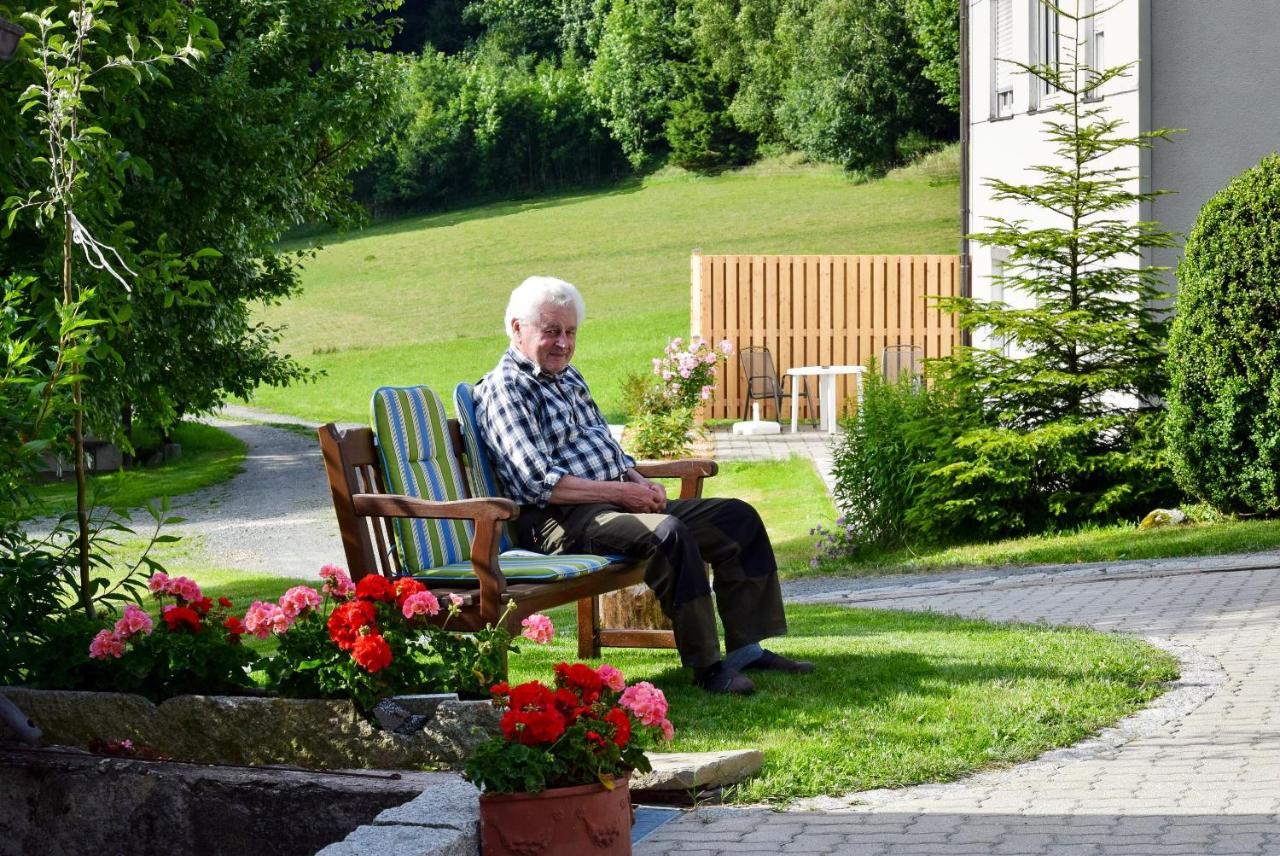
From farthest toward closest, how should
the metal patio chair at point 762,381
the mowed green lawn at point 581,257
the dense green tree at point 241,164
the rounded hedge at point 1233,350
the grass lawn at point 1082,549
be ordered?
the mowed green lawn at point 581,257, the metal patio chair at point 762,381, the dense green tree at point 241,164, the rounded hedge at point 1233,350, the grass lawn at point 1082,549

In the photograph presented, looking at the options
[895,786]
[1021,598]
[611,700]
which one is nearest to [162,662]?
[611,700]

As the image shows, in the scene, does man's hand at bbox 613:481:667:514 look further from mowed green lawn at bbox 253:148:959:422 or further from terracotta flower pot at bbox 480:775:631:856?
mowed green lawn at bbox 253:148:959:422

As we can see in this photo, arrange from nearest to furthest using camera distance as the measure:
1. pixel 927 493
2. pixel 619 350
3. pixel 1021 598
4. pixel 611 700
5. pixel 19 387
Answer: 1. pixel 611 700
2. pixel 19 387
3. pixel 1021 598
4. pixel 927 493
5. pixel 619 350

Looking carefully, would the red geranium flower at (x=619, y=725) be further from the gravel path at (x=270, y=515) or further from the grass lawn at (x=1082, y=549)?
the gravel path at (x=270, y=515)

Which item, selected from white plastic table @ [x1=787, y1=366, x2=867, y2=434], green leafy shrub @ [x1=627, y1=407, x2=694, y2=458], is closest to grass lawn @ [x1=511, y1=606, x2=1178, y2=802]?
green leafy shrub @ [x1=627, y1=407, x2=694, y2=458]

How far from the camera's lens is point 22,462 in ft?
14.4

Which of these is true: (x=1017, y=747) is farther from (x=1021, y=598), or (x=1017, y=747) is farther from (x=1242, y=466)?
(x=1242, y=466)

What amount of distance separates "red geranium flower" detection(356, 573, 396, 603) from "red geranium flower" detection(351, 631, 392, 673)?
227mm

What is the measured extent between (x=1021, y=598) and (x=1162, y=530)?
2422mm

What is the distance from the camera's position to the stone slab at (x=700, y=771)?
14.4 feet

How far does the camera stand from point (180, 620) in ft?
14.1

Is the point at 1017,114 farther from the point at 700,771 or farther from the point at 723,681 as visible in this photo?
the point at 700,771

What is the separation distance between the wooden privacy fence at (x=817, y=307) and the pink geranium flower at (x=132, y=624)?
60.0 ft

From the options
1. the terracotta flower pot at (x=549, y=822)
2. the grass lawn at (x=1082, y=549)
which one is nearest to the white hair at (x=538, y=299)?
the terracotta flower pot at (x=549, y=822)
